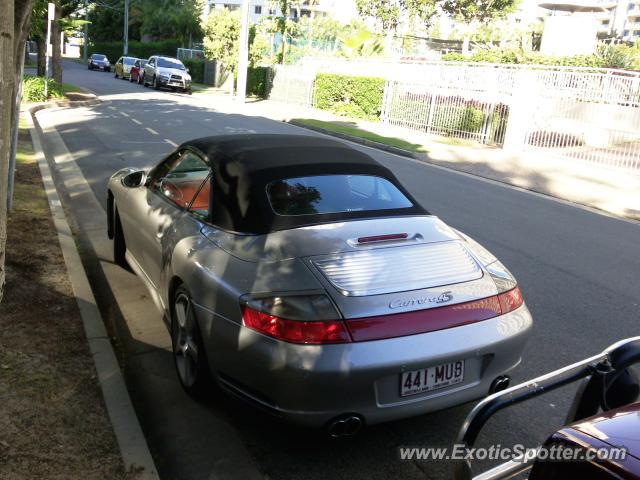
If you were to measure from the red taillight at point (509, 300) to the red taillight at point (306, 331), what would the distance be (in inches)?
41.0

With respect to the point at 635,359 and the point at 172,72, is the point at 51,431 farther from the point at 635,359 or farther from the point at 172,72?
the point at 172,72

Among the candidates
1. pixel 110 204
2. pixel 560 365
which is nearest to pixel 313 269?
pixel 560 365

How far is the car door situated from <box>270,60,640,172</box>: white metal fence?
49.7 ft

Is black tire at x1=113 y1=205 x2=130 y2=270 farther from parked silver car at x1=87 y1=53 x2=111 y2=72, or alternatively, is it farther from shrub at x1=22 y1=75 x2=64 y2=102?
parked silver car at x1=87 y1=53 x2=111 y2=72

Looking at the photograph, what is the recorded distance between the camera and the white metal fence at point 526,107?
1800cm

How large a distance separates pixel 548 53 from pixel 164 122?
27457 mm

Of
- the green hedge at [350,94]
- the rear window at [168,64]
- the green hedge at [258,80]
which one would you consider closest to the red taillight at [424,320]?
the green hedge at [350,94]

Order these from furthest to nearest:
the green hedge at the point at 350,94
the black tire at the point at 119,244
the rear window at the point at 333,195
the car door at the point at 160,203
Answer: the green hedge at the point at 350,94 < the black tire at the point at 119,244 < the car door at the point at 160,203 < the rear window at the point at 333,195

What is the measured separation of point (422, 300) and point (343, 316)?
1.51 ft

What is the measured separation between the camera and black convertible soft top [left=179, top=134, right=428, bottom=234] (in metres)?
3.99

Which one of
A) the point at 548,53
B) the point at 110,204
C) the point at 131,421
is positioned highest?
the point at 548,53

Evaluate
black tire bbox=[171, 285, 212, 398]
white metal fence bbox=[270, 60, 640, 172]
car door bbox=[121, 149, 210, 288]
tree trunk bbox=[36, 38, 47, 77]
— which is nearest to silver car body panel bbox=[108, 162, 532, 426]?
black tire bbox=[171, 285, 212, 398]

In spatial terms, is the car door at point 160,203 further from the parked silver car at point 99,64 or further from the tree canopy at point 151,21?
the tree canopy at point 151,21

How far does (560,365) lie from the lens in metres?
4.88
